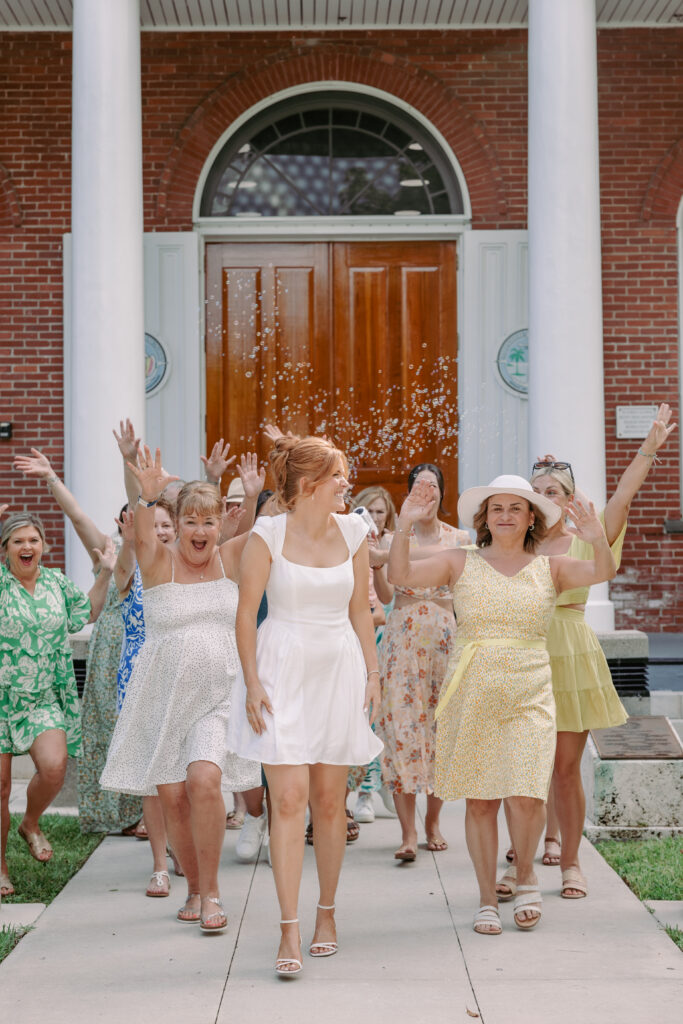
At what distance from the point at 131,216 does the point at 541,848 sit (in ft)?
17.3

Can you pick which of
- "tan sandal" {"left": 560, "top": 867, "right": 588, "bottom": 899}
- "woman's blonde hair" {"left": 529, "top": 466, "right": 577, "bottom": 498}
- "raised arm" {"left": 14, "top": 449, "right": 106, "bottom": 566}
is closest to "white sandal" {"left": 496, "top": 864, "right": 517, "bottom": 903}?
"tan sandal" {"left": 560, "top": 867, "right": 588, "bottom": 899}

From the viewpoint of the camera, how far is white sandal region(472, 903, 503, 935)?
4.67 metres

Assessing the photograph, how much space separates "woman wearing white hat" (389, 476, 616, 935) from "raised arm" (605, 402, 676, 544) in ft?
1.11

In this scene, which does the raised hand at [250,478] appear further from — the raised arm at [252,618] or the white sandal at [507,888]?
the white sandal at [507,888]

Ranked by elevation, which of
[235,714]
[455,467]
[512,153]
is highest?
[512,153]

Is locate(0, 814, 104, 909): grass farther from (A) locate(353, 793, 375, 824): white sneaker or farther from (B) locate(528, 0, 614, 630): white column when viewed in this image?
(B) locate(528, 0, 614, 630): white column

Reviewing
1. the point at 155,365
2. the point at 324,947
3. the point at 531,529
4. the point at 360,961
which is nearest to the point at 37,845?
the point at 324,947

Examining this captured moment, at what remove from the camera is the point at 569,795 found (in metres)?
5.23

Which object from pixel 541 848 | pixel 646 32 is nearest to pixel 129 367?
pixel 541 848

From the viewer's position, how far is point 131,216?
29.1 feet

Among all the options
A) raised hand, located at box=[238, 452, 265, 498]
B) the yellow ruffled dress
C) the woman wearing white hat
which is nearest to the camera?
the woman wearing white hat

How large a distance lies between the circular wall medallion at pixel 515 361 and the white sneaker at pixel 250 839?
18.1 feet

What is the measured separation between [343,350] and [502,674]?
6.37 metres

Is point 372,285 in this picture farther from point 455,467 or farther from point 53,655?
point 53,655
